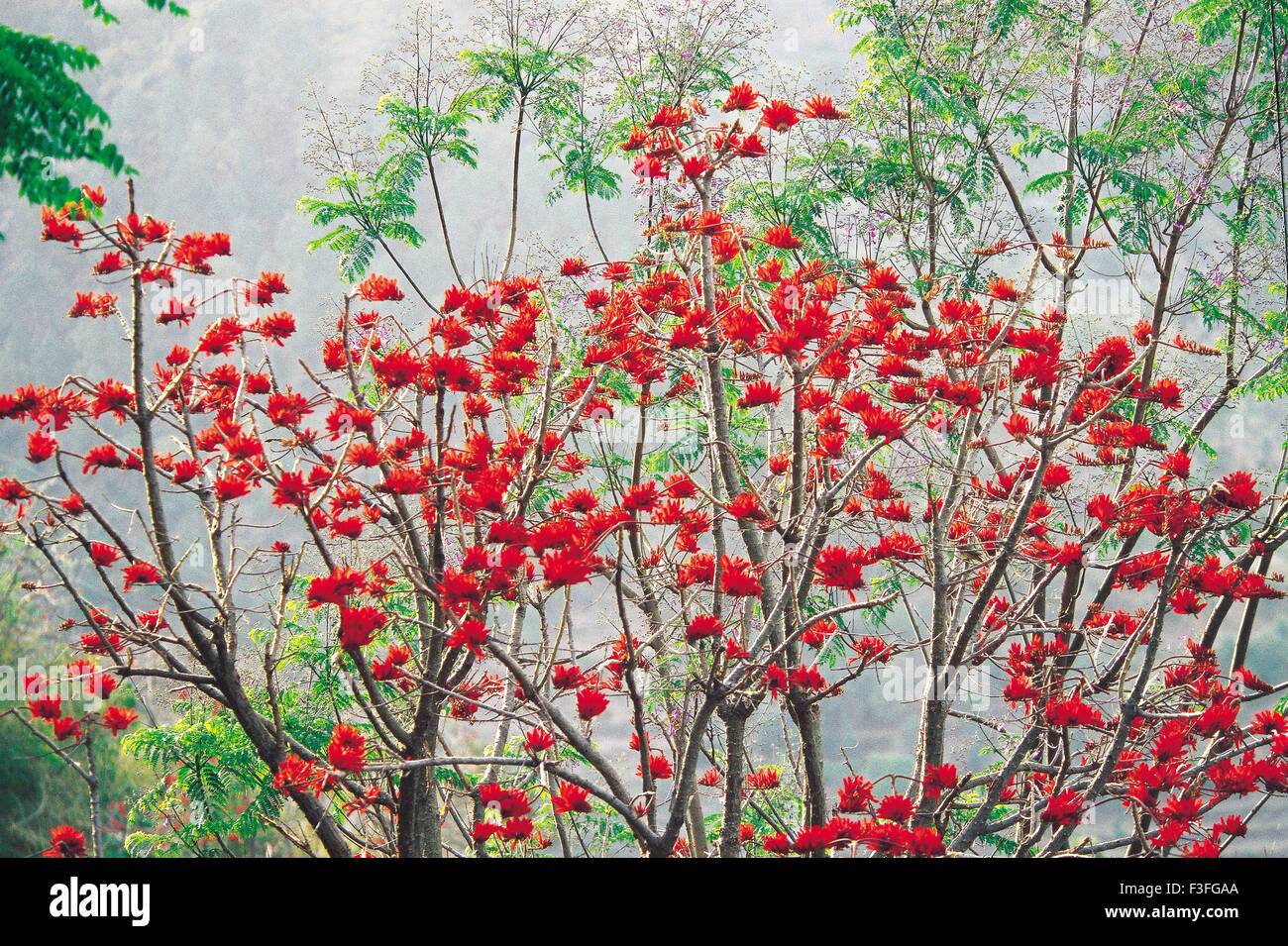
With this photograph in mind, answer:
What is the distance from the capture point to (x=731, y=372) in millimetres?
3430

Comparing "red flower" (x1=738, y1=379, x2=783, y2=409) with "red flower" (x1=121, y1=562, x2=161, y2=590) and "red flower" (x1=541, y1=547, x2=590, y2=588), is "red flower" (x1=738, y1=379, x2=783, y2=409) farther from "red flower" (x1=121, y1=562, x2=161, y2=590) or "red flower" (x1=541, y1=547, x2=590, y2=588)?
"red flower" (x1=121, y1=562, x2=161, y2=590)

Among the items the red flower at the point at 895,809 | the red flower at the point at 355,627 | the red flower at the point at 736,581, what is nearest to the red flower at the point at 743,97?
the red flower at the point at 736,581

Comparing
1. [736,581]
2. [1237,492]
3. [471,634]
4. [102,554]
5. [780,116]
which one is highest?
[780,116]

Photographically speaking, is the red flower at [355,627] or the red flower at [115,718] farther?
the red flower at [115,718]

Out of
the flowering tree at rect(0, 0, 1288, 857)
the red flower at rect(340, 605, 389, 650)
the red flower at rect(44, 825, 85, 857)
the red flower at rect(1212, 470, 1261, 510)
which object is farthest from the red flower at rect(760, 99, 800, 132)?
the red flower at rect(44, 825, 85, 857)

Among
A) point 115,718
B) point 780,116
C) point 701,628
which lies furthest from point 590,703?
point 780,116

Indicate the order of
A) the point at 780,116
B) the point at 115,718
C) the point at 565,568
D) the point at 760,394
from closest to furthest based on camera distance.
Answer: the point at 565,568
the point at 760,394
the point at 780,116
the point at 115,718

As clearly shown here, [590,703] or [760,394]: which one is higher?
[760,394]

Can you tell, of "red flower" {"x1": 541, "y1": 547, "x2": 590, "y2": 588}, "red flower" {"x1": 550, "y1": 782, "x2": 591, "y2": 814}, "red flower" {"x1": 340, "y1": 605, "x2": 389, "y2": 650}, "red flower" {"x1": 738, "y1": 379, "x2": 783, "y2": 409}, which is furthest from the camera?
"red flower" {"x1": 738, "y1": 379, "x2": 783, "y2": 409}

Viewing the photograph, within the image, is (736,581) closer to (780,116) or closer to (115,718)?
(780,116)

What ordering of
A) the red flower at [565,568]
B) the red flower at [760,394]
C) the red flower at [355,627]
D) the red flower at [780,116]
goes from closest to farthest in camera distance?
the red flower at [565,568] < the red flower at [355,627] < the red flower at [760,394] < the red flower at [780,116]

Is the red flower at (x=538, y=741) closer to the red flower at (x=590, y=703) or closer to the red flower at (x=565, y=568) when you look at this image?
the red flower at (x=590, y=703)
